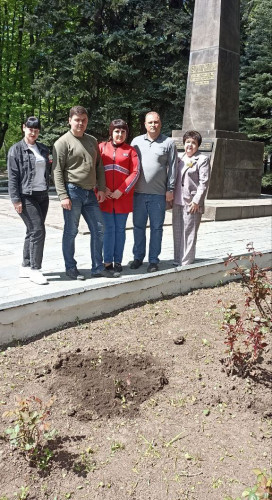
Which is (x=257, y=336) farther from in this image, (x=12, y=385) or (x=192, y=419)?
(x=12, y=385)

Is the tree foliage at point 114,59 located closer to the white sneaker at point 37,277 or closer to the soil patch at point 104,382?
the white sneaker at point 37,277

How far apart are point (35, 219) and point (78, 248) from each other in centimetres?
184

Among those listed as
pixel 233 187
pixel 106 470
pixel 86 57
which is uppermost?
pixel 86 57

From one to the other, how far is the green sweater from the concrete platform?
3.13 feet

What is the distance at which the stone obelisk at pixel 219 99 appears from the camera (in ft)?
32.7

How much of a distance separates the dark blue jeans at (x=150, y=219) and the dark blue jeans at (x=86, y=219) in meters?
0.54

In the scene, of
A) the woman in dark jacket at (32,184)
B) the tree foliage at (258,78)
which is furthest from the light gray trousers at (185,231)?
the tree foliage at (258,78)

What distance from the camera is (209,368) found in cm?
317

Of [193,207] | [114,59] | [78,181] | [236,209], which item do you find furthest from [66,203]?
[114,59]

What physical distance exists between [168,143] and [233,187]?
5.92m

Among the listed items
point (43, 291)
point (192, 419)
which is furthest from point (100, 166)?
point (192, 419)

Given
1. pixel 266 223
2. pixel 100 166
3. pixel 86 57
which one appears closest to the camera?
pixel 100 166

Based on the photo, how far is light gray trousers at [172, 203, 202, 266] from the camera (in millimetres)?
4996

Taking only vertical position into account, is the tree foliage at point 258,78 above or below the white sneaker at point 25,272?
above
